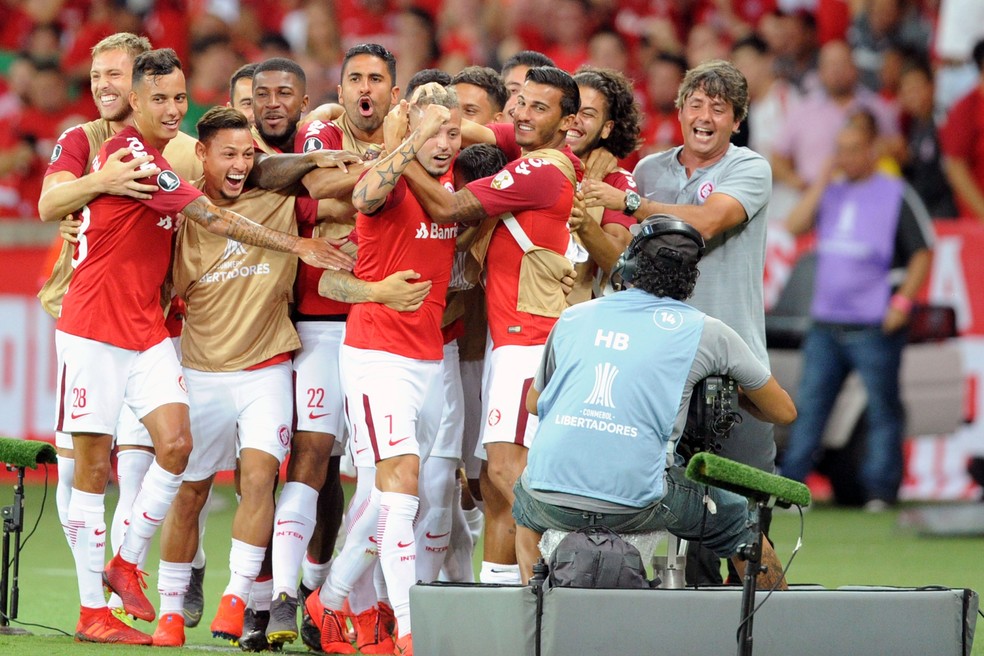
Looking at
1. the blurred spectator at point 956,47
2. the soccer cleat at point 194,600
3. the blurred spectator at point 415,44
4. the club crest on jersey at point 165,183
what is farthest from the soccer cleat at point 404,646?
the blurred spectator at point 956,47

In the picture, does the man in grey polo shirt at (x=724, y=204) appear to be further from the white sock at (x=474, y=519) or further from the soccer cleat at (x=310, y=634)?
the soccer cleat at (x=310, y=634)

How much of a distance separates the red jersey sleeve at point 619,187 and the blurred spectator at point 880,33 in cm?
671

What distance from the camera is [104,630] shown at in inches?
251

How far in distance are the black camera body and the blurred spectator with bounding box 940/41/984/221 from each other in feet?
25.5

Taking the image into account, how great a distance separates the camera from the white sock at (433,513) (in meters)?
6.93

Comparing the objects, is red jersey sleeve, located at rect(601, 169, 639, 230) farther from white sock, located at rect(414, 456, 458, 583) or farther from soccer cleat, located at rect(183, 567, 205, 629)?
soccer cleat, located at rect(183, 567, 205, 629)

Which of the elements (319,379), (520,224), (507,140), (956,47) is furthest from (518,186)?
(956,47)

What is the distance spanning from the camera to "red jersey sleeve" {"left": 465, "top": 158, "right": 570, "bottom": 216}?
6402 mm

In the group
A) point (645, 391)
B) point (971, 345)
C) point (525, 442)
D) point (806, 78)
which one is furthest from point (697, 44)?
point (645, 391)

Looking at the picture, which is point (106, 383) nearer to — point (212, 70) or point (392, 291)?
point (392, 291)

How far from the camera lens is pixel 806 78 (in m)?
13.1

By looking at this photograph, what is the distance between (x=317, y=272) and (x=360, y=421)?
98 centimetres

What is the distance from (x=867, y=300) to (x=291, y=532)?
21.2ft

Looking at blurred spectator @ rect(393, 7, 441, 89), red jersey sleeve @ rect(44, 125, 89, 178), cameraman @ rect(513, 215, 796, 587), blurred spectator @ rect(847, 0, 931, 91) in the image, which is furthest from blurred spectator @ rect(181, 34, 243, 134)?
cameraman @ rect(513, 215, 796, 587)
